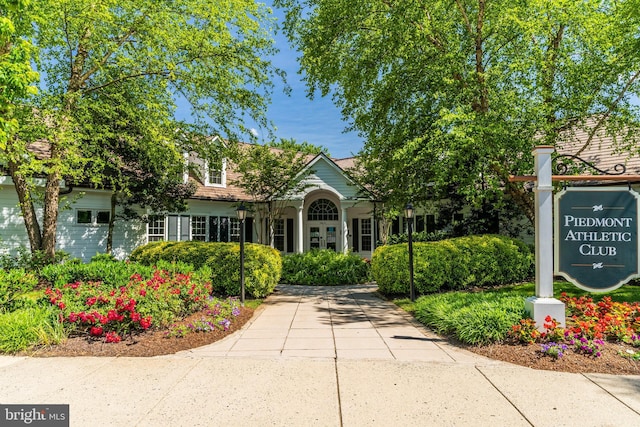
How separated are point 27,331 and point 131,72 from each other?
28.8 feet

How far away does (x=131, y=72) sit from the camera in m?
11.8

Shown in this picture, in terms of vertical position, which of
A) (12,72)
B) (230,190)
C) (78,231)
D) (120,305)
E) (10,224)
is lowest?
(120,305)

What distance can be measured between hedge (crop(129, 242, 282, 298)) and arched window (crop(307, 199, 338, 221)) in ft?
32.3

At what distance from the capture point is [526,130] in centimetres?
1010

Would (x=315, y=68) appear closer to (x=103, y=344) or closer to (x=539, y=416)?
(x=103, y=344)

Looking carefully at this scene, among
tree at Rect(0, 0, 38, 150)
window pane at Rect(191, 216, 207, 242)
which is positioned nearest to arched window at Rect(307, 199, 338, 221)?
window pane at Rect(191, 216, 207, 242)

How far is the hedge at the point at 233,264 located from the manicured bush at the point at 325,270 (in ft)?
8.55

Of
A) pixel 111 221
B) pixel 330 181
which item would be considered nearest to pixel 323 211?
pixel 330 181

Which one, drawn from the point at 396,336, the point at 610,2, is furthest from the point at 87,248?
the point at 610,2

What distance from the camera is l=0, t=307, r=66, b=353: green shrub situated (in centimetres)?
569

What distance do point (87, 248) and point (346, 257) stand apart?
10463mm

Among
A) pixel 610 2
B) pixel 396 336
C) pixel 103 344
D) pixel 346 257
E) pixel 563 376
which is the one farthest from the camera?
pixel 346 257

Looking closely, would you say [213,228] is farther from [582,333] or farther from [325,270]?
[582,333]

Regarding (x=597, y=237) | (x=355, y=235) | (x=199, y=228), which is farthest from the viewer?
(x=355, y=235)
